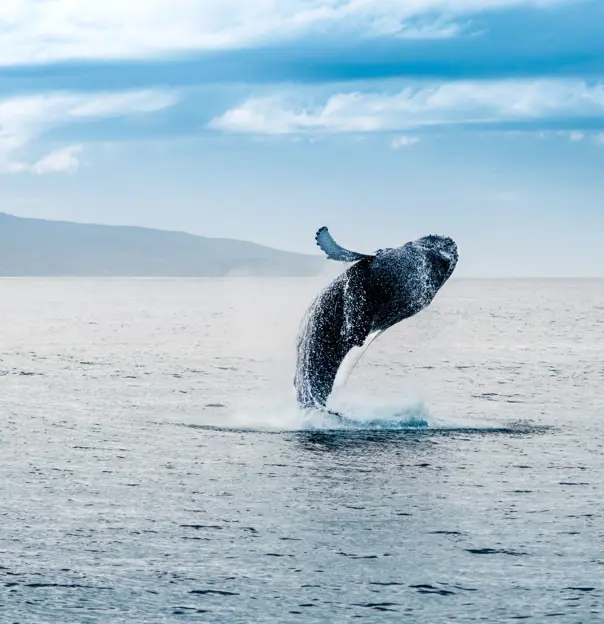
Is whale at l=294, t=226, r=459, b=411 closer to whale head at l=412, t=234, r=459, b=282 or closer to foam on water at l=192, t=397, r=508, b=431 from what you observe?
whale head at l=412, t=234, r=459, b=282

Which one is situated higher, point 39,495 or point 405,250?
point 405,250

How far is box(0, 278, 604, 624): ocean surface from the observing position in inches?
427

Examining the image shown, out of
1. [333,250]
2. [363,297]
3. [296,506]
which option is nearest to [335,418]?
[363,297]

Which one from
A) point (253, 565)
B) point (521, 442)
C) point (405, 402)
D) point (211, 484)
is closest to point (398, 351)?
point (405, 402)

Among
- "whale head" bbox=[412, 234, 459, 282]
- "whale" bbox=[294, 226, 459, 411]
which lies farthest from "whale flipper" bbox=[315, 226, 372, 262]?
"whale head" bbox=[412, 234, 459, 282]

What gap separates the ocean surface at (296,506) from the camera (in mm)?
10844

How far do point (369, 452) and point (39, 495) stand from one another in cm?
561

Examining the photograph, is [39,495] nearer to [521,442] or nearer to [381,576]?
[381,576]

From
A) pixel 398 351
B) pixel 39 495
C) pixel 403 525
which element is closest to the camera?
pixel 403 525

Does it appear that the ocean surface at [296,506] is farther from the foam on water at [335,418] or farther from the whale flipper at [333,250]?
the whale flipper at [333,250]

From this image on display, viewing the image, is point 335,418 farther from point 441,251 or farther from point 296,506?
point 296,506

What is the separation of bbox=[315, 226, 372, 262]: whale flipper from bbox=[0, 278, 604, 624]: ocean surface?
307cm

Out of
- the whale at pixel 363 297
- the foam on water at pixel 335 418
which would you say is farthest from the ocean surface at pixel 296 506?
the whale at pixel 363 297

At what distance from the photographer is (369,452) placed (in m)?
18.5
